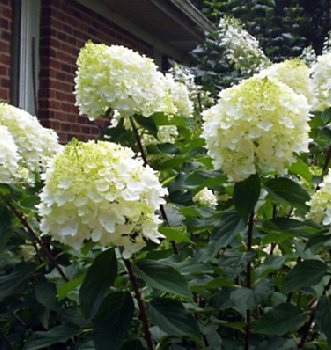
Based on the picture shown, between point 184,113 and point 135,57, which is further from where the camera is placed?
point 184,113

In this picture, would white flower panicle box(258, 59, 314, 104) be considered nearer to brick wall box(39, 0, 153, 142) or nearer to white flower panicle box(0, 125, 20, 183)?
white flower panicle box(0, 125, 20, 183)

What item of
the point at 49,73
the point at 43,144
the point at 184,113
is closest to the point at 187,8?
the point at 49,73

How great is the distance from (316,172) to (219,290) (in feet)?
2.11

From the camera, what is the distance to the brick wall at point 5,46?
598cm

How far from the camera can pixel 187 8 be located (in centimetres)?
873

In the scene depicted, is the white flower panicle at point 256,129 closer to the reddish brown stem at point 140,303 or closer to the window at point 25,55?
the reddish brown stem at point 140,303

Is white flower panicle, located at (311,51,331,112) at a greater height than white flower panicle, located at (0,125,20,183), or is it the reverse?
white flower panicle, located at (311,51,331,112)

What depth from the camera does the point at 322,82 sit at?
2.83 meters

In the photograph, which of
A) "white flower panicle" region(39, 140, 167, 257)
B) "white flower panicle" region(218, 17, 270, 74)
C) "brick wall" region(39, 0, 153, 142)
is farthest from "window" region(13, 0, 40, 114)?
"white flower panicle" region(39, 140, 167, 257)

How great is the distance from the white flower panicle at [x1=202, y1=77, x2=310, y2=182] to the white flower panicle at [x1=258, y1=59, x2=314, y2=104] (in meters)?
0.81

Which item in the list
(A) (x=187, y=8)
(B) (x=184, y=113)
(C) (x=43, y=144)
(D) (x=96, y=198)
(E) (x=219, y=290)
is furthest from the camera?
(A) (x=187, y=8)

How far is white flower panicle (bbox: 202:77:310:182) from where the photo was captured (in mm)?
2047

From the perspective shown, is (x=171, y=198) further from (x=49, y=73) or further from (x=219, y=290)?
(x=49, y=73)

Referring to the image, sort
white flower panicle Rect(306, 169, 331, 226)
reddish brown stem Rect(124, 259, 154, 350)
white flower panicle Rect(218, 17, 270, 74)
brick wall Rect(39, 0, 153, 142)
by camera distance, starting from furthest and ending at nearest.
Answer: white flower panicle Rect(218, 17, 270, 74) < brick wall Rect(39, 0, 153, 142) < white flower panicle Rect(306, 169, 331, 226) < reddish brown stem Rect(124, 259, 154, 350)
